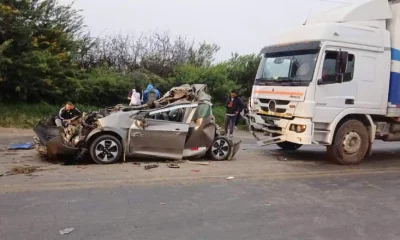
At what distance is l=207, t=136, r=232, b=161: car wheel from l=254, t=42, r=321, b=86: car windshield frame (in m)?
1.76

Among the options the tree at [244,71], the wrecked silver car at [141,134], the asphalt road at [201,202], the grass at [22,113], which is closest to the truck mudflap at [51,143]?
the wrecked silver car at [141,134]

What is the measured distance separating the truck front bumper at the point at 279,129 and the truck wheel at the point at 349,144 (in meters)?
0.93

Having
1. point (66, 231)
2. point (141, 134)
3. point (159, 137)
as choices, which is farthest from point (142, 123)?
point (66, 231)

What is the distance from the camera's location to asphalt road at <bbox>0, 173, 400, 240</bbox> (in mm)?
4824

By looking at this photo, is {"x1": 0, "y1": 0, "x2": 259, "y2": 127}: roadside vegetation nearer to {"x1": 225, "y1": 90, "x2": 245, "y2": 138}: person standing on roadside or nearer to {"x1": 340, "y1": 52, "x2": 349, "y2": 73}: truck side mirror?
{"x1": 225, "y1": 90, "x2": 245, "y2": 138}: person standing on roadside

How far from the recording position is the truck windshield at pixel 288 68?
905 cm

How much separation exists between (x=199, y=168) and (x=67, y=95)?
10389 millimetres

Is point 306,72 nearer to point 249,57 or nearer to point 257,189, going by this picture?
point 257,189

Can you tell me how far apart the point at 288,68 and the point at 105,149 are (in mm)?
4444

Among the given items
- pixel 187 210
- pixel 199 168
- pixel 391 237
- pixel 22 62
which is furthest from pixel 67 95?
pixel 391 237

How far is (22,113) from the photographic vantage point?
15.8 metres

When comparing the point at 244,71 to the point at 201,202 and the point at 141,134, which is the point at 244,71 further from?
the point at 201,202

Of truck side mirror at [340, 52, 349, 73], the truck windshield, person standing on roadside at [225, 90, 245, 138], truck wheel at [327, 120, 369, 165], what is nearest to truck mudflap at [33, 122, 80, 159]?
the truck windshield

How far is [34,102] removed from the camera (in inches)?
658
